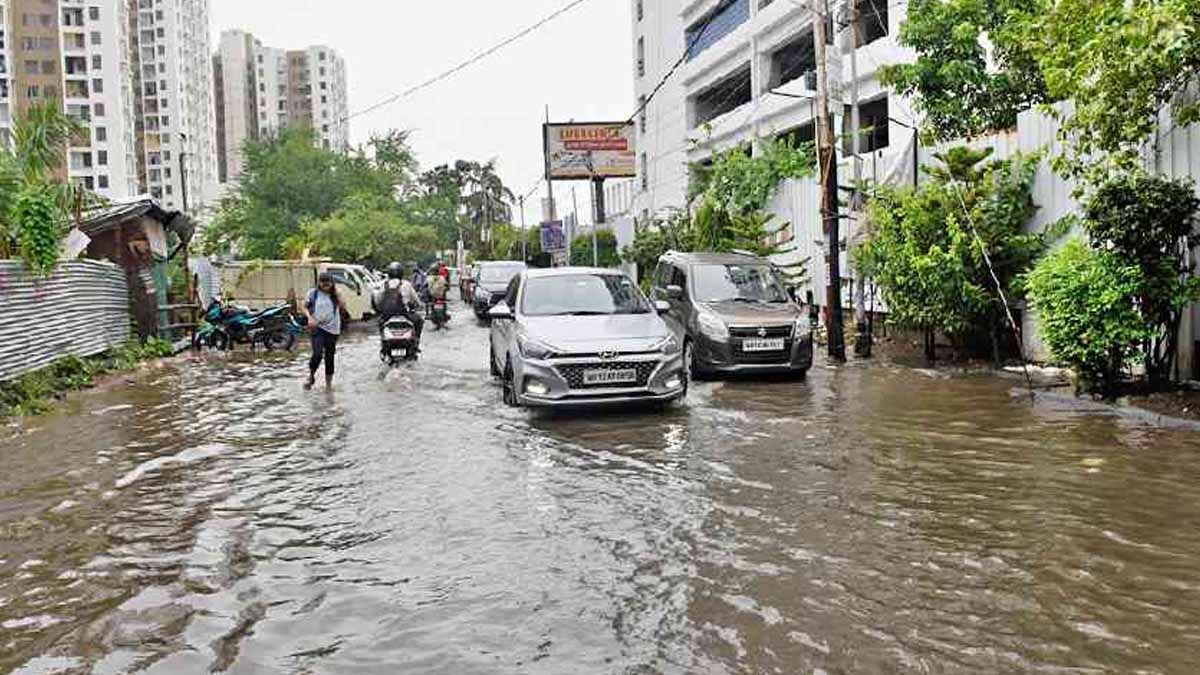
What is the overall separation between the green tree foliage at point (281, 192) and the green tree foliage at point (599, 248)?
11066 mm

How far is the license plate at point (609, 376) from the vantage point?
10.8m

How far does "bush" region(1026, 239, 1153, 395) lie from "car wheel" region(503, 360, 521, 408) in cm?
548

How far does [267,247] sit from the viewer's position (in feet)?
173

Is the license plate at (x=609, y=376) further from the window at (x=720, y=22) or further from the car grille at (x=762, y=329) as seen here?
the window at (x=720, y=22)

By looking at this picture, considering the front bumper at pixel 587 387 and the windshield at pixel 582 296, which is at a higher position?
the windshield at pixel 582 296

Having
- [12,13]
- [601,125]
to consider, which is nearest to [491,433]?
[601,125]

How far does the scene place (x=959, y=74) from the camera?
18500mm

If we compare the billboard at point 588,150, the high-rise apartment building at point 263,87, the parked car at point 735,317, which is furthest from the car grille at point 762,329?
the high-rise apartment building at point 263,87

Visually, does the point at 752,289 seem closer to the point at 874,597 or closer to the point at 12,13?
the point at 874,597

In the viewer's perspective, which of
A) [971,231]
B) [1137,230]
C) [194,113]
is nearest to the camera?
[1137,230]

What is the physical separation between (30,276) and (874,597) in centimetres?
1364

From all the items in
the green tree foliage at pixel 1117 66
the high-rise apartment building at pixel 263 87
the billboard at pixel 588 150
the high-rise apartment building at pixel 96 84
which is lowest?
the green tree foliage at pixel 1117 66

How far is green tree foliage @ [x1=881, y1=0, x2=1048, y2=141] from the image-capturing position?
1838 centimetres

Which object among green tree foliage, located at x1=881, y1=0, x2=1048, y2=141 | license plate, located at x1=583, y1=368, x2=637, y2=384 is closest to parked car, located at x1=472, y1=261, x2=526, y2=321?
green tree foliage, located at x1=881, y1=0, x2=1048, y2=141
